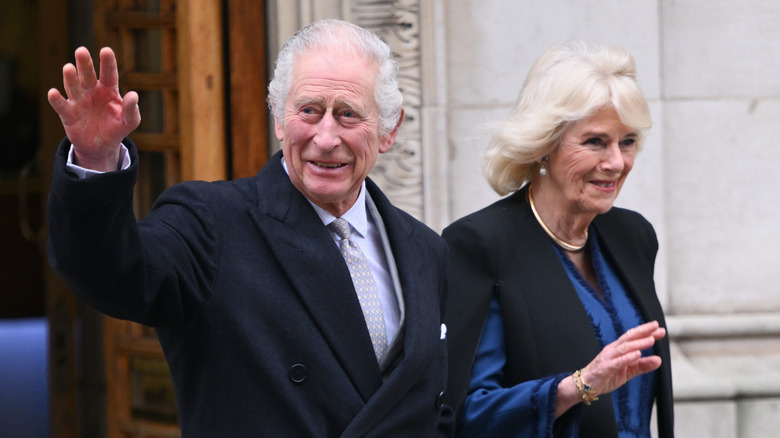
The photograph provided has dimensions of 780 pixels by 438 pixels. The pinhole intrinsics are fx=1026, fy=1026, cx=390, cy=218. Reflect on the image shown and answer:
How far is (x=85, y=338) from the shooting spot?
5254 millimetres

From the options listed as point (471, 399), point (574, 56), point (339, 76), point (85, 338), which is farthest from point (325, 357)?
point (85, 338)

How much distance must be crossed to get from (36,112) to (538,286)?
6.95m

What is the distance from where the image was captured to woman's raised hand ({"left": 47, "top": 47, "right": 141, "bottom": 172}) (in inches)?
57.1

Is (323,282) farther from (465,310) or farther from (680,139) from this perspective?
(680,139)

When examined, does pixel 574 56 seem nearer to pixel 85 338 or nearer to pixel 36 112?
pixel 85 338

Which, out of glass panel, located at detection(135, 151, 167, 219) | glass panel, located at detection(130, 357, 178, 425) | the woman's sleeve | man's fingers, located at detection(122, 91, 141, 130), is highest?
man's fingers, located at detection(122, 91, 141, 130)

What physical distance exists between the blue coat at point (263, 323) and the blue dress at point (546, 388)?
1.70 ft

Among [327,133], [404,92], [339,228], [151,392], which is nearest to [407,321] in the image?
[339,228]

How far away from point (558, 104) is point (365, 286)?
2.95 ft

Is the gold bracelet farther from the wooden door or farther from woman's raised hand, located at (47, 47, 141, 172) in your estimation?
the wooden door

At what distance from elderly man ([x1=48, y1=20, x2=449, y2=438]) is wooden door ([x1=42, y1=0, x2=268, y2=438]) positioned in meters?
1.88

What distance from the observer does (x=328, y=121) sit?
1920 millimetres

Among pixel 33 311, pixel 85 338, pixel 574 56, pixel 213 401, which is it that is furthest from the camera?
pixel 33 311

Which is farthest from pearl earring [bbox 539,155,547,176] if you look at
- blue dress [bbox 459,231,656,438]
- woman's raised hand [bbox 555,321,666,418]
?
woman's raised hand [bbox 555,321,666,418]
